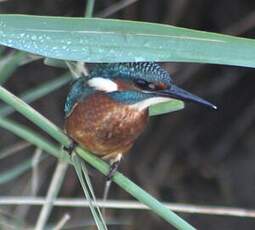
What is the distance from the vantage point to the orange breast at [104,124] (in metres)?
1.47

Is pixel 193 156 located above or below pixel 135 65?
above

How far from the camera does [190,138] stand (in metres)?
2.84

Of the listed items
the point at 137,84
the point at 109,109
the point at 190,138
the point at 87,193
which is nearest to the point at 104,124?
the point at 109,109

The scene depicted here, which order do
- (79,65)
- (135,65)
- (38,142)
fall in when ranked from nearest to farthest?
(38,142) < (135,65) < (79,65)

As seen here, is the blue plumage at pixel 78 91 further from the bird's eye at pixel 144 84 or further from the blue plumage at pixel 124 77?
the bird's eye at pixel 144 84

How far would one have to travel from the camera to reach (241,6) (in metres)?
2.52

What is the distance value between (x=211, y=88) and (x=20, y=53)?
1267 millimetres

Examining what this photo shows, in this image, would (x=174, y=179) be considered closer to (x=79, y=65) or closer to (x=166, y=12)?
(x=166, y=12)

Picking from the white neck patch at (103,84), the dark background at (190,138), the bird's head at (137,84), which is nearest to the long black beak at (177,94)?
the bird's head at (137,84)

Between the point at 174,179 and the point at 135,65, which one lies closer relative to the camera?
the point at 135,65

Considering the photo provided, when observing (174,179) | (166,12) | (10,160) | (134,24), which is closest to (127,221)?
(174,179)

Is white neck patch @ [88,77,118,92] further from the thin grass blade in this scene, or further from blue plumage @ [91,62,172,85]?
the thin grass blade

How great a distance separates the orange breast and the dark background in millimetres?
941

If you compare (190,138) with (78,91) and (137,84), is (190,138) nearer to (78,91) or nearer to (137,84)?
(78,91)
